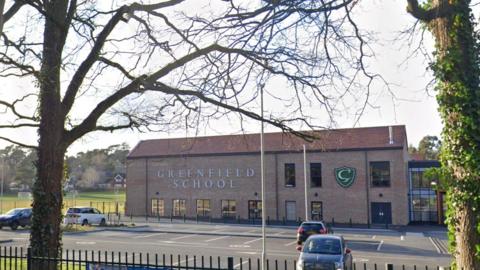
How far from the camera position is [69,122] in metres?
10.8

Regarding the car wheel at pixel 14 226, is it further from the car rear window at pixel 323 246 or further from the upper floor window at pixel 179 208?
the car rear window at pixel 323 246

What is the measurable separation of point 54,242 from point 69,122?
2804 millimetres

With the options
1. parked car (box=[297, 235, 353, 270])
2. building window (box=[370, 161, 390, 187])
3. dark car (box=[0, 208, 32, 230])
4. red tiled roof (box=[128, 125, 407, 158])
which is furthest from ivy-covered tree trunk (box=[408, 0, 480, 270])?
building window (box=[370, 161, 390, 187])

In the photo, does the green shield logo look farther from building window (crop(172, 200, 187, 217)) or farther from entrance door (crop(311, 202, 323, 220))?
building window (crop(172, 200, 187, 217))

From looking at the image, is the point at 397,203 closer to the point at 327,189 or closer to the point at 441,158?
the point at 327,189

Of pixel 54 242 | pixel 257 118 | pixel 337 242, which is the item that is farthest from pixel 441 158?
pixel 337 242

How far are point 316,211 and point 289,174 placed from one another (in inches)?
170

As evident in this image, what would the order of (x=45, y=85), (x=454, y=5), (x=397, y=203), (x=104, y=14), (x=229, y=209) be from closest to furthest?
(x=454, y=5)
(x=45, y=85)
(x=104, y=14)
(x=397, y=203)
(x=229, y=209)

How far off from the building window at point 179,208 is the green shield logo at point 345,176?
55.0 ft

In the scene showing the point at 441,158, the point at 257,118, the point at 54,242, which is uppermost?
the point at 257,118

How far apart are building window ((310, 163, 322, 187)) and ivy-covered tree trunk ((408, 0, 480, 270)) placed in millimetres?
37857

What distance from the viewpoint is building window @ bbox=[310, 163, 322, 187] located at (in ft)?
144

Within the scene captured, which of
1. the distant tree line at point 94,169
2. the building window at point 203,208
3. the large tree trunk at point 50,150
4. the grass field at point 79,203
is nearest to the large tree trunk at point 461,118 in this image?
the large tree trunk at point 50,150

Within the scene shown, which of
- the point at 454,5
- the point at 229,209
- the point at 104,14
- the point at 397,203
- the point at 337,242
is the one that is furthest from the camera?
the point at 229,209
